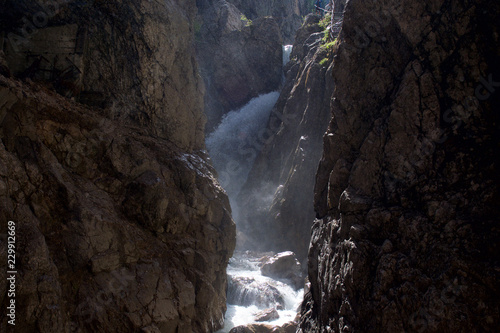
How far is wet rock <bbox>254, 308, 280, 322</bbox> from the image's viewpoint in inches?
612

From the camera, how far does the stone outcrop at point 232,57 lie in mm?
37094

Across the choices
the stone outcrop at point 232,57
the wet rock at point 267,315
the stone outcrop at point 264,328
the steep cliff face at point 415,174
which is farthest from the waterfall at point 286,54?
the stone outcrop at point 264,328

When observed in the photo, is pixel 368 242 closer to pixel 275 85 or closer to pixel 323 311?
pixel 323 311

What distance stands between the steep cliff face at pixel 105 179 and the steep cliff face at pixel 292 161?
10135mm

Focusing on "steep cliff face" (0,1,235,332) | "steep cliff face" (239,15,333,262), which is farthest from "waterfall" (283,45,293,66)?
"steep cliff face" (0,1,235,332)

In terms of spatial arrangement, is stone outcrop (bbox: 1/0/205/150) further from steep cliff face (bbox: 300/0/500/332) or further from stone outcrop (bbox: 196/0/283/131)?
stone outcrop (bbox: 196/0/283/131)

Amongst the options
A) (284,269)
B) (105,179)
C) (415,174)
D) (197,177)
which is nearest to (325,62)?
(284,269)

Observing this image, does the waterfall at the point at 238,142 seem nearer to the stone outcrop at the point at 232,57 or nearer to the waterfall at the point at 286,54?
the stone outcrop at the point at 232,57

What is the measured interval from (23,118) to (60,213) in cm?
242

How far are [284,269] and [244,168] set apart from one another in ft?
49.1

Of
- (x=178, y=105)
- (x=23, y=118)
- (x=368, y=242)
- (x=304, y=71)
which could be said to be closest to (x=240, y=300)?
(x=178, y=105)

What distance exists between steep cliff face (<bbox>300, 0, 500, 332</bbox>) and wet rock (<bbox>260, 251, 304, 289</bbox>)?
10534 millimetres

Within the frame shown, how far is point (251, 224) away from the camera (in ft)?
90.4

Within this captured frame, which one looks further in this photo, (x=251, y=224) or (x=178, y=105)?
(x=251, y=224)
